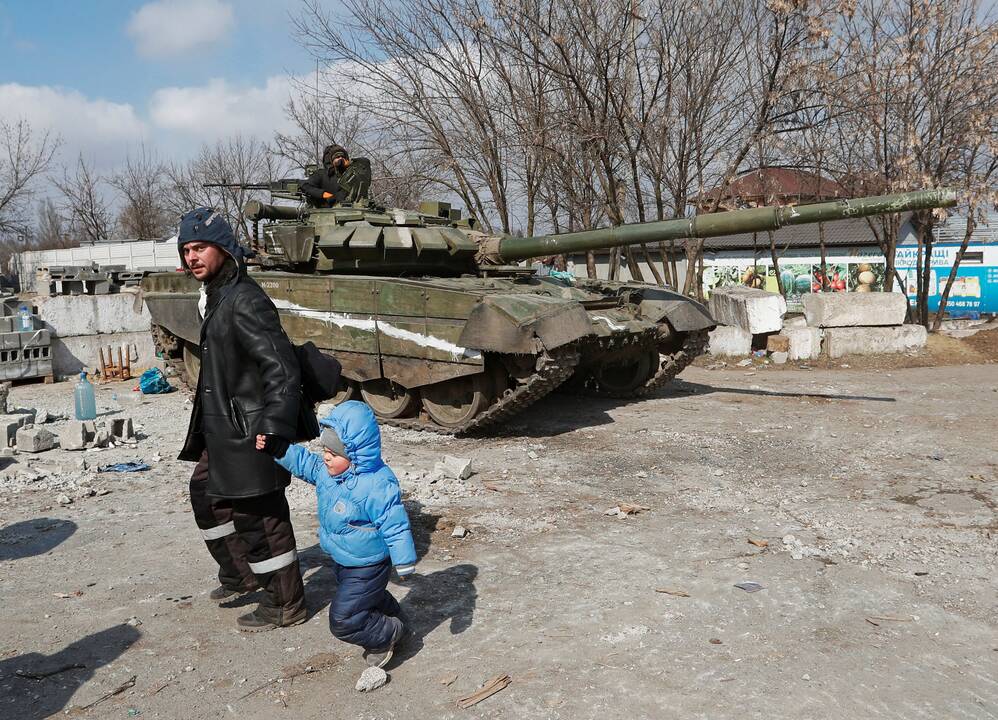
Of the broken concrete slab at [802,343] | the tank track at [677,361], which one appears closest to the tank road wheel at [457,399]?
the tank track at [677,361]

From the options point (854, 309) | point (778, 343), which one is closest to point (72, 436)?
point (778, 343)

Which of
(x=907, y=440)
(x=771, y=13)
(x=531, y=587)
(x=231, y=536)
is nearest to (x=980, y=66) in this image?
(x=771, y=13)

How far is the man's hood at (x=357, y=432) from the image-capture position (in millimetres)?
3625

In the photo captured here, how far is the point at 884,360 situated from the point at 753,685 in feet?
38.7

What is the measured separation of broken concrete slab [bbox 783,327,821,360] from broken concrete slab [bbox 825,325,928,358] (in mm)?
310

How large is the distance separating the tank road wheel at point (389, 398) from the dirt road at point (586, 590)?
1.14m

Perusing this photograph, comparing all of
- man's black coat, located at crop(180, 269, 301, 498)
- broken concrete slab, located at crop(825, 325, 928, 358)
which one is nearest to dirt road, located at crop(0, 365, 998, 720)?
man's black coat, located at crop(180, 269, 301, 498)

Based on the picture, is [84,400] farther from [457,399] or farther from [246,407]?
[246,407]

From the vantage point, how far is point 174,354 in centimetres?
1238

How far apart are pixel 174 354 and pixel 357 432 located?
9.63 m

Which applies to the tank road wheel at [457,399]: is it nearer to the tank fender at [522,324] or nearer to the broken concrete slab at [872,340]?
the tank fender at [522,324]

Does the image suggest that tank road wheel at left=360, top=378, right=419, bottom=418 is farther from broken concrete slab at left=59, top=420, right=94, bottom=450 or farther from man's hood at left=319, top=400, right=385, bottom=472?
man's hood at left=319, top=400, right=385, bottom=472

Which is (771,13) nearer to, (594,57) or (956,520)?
(594,57)

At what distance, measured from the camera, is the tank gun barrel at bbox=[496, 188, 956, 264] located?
298 inches
